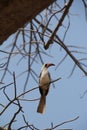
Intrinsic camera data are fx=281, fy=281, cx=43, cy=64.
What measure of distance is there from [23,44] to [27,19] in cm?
138

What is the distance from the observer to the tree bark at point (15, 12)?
923 millimetres

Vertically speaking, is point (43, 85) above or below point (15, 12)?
below

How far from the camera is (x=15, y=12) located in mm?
946

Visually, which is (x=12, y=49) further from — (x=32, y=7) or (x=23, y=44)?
(x=32, y=7)

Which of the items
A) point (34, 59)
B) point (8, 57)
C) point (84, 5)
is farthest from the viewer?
point (34, 59)

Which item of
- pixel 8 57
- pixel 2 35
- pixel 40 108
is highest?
pixel 8 57

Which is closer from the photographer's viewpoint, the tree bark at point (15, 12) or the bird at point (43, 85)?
the tree bark at point (15, 12)

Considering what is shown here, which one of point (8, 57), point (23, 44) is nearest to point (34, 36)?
point (23, 44)

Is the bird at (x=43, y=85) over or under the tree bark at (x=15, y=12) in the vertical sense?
under

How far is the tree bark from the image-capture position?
0.92 metres

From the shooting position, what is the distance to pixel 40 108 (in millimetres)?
2482

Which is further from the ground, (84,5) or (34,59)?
(84,5)

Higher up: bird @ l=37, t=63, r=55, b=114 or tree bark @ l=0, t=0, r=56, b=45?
tree bark @ l=0, t=0, r=56, b=45

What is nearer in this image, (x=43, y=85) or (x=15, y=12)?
(x=15, y=12)
